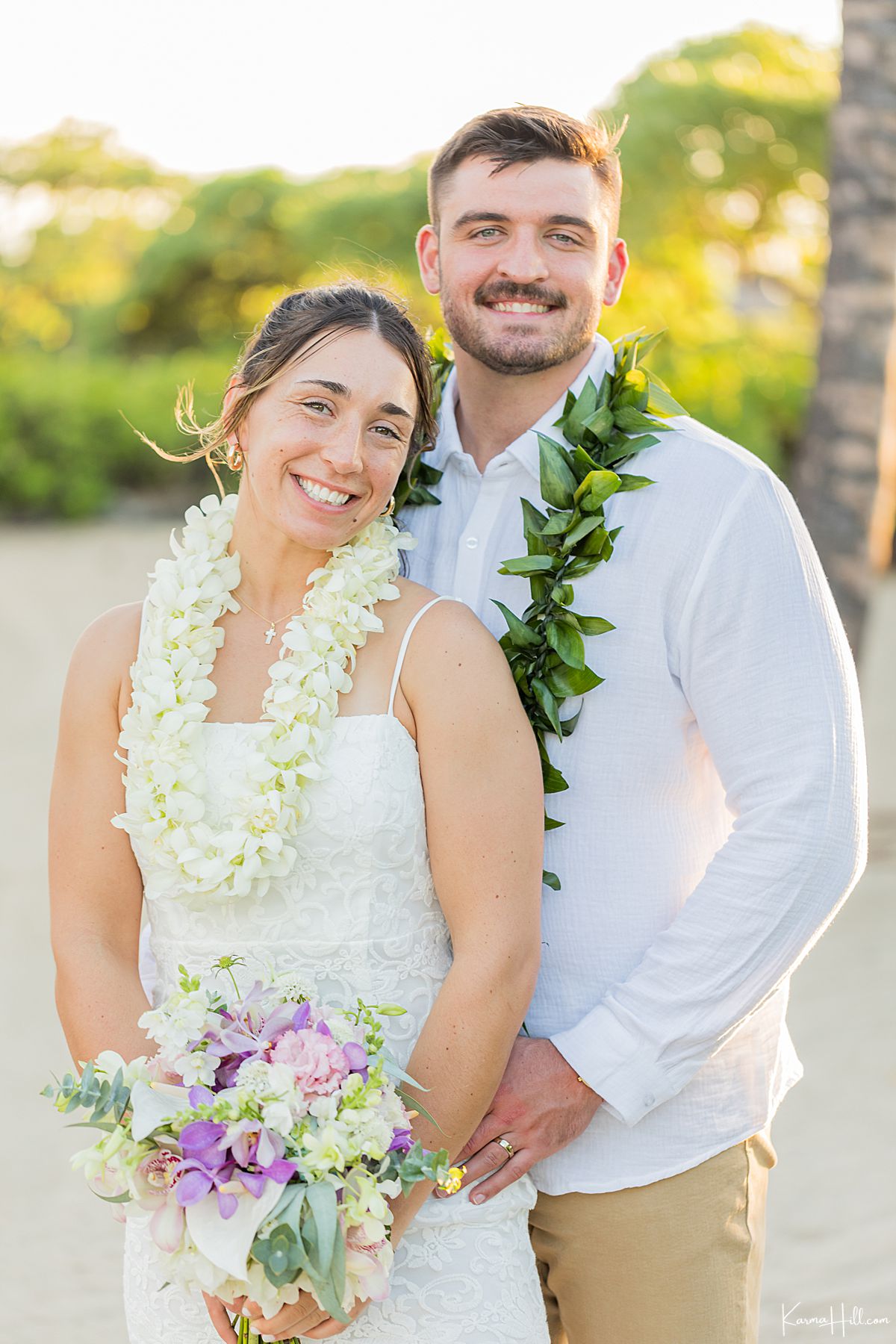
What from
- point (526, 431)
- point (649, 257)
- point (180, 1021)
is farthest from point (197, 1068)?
point (649, 257)

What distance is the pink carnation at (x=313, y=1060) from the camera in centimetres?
192

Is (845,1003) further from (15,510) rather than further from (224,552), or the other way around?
(15,510)

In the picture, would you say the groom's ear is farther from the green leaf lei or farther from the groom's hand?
the groom's hand

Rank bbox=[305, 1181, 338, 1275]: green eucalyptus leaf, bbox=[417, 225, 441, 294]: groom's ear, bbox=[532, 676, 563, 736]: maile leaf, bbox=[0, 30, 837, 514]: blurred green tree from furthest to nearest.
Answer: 1. bbox=[0, 30, 837, 514]: blurred green tree
2. bbox=[417, 225, 441, 294]: groom's ear
3. bbox=[532, 676, 563, 736]: maile leaf
4. bbox=[305, 1181, 338, 1275]: green eucalyptus leaf

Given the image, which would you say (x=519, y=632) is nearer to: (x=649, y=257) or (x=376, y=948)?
(x=376, y=948)

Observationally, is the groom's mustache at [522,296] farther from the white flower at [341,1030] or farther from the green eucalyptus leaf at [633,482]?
the white flower at [341,1030]

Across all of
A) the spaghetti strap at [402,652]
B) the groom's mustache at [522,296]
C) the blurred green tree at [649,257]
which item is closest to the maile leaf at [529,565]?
the spaghetti strap at [402,652]

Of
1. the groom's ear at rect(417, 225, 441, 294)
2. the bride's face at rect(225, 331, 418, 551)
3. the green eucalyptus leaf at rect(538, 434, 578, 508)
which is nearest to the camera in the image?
the bride's face at rect(225, 331, 418, 551)

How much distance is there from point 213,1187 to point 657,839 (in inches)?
41.2

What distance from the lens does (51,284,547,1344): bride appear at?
7.34ft

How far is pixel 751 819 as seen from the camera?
2379 millimetres

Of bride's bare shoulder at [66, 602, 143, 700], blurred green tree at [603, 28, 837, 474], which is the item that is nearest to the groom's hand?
bride's bare shoulder at [66, 602, 143, 700]

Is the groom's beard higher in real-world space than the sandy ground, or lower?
higher

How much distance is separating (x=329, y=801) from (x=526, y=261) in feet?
3.78
